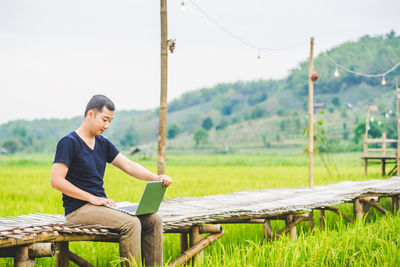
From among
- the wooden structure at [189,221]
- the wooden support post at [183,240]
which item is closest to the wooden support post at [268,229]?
the wooden structure at [189,221]

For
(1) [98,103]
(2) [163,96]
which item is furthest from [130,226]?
(2) [163,96]

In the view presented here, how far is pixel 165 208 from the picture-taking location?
→ 17.7 feet

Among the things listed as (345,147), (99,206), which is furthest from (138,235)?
(345,147)

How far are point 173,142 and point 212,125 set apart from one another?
9.62 metres

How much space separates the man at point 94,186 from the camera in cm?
346

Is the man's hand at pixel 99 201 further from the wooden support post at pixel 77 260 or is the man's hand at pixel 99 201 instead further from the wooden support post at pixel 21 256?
the wooden support post at pixel 77 260

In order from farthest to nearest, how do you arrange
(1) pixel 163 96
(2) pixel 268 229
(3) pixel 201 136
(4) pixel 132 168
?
1. (3) pixel 201 136
2. (1) pixel 163 96
3. (2) pixel 268 229
4. (4) pixel 132 168

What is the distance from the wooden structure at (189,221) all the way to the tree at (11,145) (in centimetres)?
8428

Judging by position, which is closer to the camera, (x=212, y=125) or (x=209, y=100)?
(x=212, y=125)

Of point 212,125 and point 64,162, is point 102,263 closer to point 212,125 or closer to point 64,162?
point 64,162

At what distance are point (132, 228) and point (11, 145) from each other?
289 ft

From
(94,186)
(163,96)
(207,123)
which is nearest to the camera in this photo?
(94,186)

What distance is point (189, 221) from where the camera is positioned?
170 inches

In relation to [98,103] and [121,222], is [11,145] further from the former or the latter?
[121,222]
